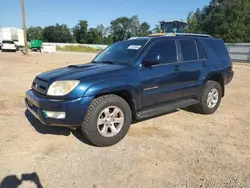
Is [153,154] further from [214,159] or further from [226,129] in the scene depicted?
[226,129]

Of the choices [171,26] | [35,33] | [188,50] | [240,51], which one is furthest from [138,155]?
Result: [35,33]

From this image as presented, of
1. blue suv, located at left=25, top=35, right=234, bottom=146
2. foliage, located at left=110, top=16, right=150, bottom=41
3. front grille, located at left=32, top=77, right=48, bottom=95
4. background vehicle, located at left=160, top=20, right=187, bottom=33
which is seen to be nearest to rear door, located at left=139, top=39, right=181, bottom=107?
blue suv, located at left=25, top=35, right=234, bottom=146

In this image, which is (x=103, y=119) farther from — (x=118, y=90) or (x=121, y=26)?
(x=121, y=26)

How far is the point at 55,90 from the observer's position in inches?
147

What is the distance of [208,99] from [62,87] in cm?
357

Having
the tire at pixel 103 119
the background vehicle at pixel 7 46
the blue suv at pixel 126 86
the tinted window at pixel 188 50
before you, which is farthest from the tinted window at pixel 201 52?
the background vehicle at pixel 7 46

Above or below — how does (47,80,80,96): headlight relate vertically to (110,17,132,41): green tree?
below

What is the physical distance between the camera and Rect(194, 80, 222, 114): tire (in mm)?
5582

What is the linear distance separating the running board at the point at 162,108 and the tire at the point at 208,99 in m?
0.28

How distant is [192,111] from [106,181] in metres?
3.61

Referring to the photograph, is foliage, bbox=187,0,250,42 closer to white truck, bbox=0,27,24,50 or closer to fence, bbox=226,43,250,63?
fence, bbox=226,43,250,63

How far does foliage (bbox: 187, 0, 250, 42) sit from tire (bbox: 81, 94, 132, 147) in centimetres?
4652

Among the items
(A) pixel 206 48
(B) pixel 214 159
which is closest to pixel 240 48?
(A) pixel 206 48

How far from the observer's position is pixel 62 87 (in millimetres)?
3688
